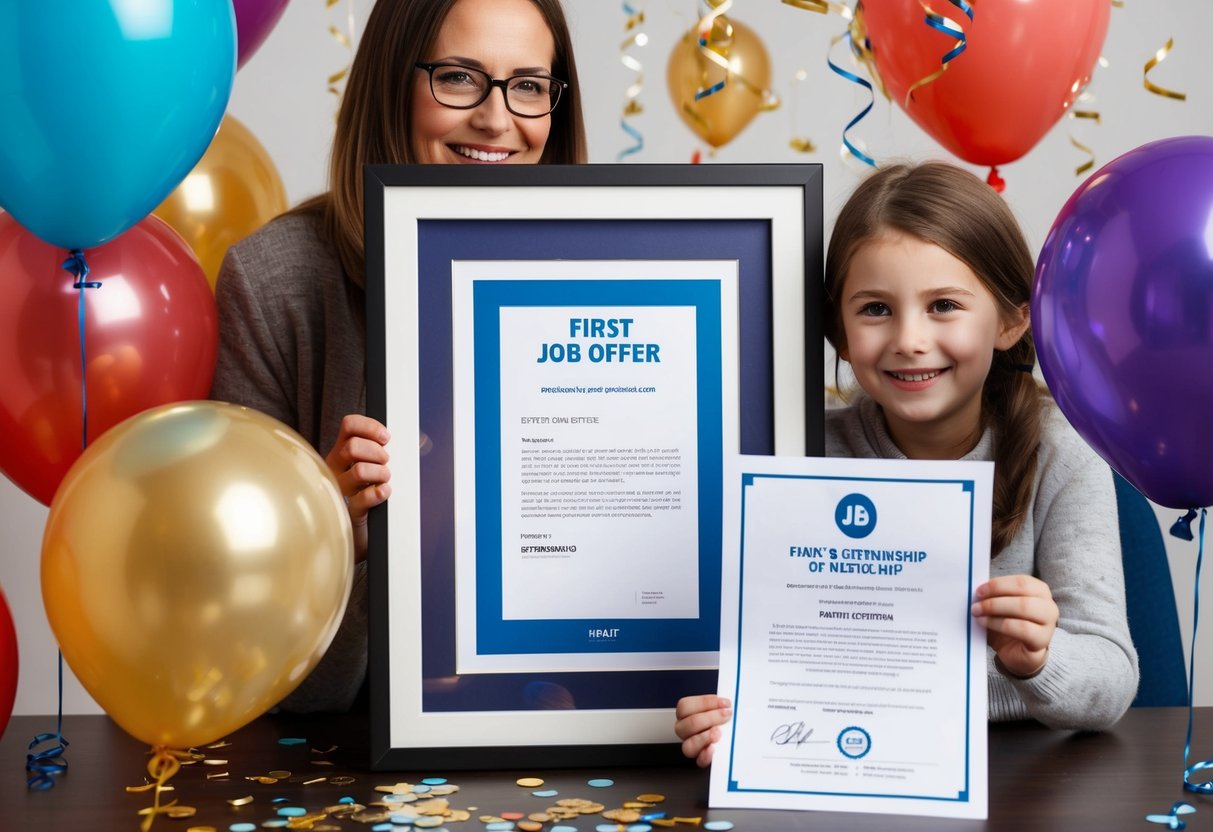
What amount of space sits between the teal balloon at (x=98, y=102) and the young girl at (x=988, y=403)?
61 centimetres

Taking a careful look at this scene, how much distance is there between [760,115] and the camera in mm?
2822

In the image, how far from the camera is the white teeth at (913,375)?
1252mm

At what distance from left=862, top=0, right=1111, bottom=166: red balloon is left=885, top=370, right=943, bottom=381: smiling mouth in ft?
1.52

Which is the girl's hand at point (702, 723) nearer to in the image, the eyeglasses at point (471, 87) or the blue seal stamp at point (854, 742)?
the blue seal stamp at point (854, 742)

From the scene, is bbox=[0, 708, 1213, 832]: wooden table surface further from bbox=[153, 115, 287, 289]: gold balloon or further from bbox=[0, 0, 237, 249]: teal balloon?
bbox=[153, 115, 287, 289]: gold balloon

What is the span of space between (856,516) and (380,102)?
0.79m

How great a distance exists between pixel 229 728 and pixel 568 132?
2.87 ft

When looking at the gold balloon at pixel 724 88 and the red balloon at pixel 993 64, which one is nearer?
the red balloon at pixel 993 64

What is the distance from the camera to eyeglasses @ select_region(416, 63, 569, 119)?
1.41 meters

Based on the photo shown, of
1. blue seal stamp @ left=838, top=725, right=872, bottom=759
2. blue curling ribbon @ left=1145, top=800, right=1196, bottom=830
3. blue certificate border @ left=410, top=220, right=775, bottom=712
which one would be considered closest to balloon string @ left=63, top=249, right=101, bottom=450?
blue certificate border @ left=410, top=220, right=775, bottom=712

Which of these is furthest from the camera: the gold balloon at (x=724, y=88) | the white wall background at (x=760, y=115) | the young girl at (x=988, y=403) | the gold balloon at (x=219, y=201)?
the white wall background at (x=760, y=115)

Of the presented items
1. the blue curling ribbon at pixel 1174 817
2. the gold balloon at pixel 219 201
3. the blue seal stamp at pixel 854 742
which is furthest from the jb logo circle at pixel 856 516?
the gold balloon at pixel 219 201
